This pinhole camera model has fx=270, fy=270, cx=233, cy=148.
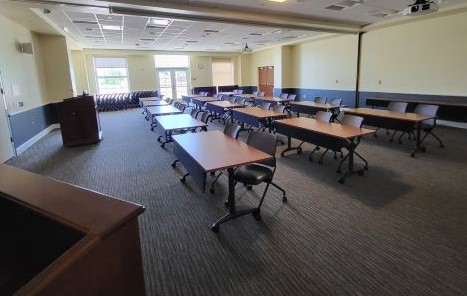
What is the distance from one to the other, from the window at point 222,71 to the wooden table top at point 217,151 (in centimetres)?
1359

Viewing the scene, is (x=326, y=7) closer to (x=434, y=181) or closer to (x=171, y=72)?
(x=434, y=181)

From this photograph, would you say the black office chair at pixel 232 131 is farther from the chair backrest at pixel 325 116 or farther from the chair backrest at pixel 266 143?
the chair backrest at pixel 325 116

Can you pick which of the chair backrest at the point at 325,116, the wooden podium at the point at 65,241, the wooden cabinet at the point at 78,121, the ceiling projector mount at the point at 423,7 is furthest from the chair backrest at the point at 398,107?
the wooden cabinet at the point at 78,121

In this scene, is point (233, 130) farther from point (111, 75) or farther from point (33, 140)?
point (111, 75)

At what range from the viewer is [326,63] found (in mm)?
11461

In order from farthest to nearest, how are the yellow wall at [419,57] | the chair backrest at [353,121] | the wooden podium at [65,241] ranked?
the yellow wall at [419,57]
the chair backrest at [353,121]
the wooden podium at [65,241]

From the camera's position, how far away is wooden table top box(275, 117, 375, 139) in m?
3.87

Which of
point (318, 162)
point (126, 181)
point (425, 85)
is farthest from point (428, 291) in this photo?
point (425, 85)

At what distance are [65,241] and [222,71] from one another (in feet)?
54.3

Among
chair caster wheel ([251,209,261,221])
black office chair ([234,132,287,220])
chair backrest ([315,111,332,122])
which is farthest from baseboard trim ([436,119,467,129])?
chair caster wheel ([251,209,261,221])

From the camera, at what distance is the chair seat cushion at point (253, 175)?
2.92 m

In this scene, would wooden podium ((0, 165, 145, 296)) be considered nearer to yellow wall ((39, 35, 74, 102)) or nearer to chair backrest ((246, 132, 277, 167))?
chair backrest ((246, 132, 277, 167))

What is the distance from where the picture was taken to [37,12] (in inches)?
231

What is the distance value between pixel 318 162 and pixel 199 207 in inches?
99.0
